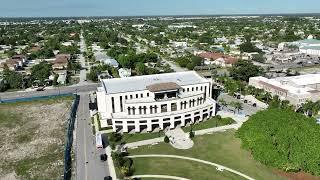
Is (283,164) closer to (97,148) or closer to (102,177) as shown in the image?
(102,177)

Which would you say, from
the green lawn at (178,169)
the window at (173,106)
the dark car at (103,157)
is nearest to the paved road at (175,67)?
the window at (173,106)

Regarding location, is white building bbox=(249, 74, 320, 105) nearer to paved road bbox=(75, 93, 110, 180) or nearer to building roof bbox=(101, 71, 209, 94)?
building roof bbox=(101, 71, 209, 94)

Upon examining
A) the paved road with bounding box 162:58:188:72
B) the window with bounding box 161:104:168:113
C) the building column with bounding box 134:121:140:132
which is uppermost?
the window with bounding box 161:104:168:113

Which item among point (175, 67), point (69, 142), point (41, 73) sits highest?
point (41, 73)

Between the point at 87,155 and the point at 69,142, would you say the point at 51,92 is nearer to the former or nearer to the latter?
the point at 69,142

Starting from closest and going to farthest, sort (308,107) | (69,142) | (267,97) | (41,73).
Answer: (69,142) → (308,107) → (267,97) → (41,73)

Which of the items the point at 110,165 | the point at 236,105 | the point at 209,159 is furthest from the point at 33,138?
the point at 236,105

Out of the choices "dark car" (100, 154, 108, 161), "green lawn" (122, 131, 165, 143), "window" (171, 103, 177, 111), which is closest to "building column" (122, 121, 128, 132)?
"green lawn" (122, 131, 165, 143)
